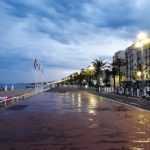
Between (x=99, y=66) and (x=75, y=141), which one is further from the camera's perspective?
(x=99, y=66)

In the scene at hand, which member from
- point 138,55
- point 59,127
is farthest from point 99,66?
point 59,127

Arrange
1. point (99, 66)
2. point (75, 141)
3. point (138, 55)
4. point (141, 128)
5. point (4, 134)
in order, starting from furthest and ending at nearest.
Result: point (138, 55)
point (99, 66)
point (141, 128)
point (4, 134)
point (75, 141)

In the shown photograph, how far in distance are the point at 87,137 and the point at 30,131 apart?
2738 millimetres

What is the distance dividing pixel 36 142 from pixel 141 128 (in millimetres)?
5482

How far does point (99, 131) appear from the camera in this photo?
14.6m

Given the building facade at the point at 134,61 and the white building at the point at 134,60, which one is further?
the building facade at the point at 134,61

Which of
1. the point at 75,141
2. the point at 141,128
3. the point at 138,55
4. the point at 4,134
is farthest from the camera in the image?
the point at 138,55

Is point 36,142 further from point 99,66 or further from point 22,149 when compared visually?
point 99,66

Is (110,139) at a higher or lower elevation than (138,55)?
lower

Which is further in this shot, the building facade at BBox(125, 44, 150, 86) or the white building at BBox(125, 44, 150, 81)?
the building facade at BBox(125, 44, 150, 86)

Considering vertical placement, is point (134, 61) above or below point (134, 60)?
below

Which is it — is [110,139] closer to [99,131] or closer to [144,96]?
[99,131]

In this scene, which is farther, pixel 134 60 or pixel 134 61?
pixel 134 60

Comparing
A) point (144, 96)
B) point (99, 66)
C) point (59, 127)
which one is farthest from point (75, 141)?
point (99, 66)
